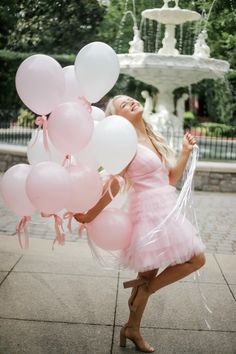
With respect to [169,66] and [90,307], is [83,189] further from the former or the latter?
[169,66]

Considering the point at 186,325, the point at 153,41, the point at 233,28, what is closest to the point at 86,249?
the point at 186,325

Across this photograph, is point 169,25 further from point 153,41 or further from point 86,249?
point 153,41

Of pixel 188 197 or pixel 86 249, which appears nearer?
pixel 188 197

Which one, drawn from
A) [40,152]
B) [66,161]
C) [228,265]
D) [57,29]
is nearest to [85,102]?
[66,161]

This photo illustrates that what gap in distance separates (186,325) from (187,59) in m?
8.33

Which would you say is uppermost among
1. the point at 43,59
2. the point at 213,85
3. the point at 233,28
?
the point at 43,59

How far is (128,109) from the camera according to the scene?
10.3ft

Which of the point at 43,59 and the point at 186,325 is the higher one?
the point at 43,59

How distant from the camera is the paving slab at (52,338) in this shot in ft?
10.2

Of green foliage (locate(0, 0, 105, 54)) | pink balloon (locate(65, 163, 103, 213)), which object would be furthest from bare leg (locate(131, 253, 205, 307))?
green foliage (locate(0, 0, 105, 54))

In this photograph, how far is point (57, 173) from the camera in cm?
279

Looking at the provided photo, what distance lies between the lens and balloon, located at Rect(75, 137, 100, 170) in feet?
9.80

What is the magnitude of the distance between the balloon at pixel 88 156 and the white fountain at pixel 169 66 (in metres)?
8.32

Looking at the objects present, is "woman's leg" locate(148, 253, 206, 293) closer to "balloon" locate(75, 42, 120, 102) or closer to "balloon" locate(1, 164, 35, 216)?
"balloon" locate(1, 164, 35, 216)
